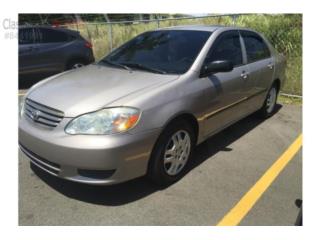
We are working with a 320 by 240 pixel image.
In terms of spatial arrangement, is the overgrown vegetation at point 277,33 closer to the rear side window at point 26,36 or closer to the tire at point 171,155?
the rear side window at point 26,36

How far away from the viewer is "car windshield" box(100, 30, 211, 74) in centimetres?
389

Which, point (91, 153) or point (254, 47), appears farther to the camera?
point (254, 47)

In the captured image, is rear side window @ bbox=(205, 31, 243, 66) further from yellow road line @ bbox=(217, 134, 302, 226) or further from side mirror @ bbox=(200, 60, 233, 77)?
yellow road line @ bbox=(217, 134, 302, 226)

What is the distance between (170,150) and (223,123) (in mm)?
1187

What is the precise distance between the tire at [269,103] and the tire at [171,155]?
245 cm

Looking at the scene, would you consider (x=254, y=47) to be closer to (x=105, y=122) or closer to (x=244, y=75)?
(x=244, y=75)

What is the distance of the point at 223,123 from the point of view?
4398 mm

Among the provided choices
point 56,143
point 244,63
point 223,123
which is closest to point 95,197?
point 56,143

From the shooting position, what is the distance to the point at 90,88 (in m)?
3.43

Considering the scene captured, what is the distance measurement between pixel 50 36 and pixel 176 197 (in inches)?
267

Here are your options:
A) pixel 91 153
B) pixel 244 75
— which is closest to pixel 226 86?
pixel 244 75

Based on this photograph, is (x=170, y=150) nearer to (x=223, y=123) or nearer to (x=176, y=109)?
(x=176, y=109)

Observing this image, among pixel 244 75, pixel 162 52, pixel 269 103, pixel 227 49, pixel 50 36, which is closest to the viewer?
pixel 162 52

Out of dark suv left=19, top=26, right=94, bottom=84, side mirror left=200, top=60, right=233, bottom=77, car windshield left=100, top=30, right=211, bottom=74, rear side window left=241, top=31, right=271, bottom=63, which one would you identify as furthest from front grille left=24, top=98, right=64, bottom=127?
dark suv left=19, top=26, right=94, bottom=84
